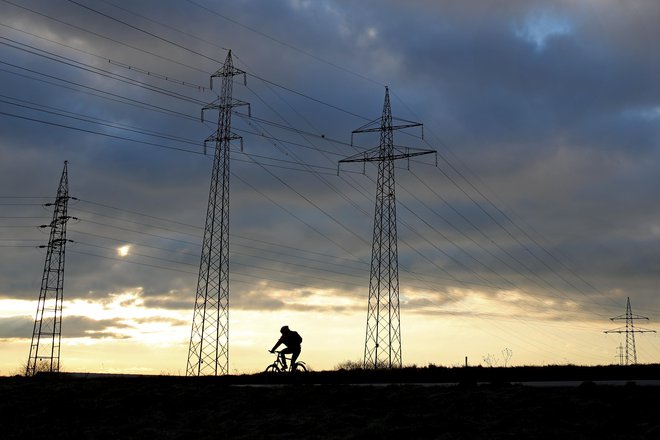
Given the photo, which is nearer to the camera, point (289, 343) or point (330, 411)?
point (330, 411)

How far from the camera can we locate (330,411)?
20.8 metres

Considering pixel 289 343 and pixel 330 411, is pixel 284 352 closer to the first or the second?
pixel 289 343

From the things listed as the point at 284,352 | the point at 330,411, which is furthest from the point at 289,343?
the point at 330,411

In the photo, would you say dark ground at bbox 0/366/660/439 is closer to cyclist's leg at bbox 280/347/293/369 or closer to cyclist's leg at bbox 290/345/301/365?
cyclist's leg at bbox 290/345/301/365

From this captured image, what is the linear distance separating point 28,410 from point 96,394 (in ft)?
7.57

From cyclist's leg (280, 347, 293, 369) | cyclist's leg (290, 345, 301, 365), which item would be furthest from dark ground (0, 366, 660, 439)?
cyclist's leg (280, 347, 293, 369)

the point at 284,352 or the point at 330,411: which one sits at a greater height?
the point at 284,352

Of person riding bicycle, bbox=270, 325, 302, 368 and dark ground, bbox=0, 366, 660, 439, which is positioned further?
person riding bicycle, bbox=270, 325, 302, 368

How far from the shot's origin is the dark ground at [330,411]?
17562 mm

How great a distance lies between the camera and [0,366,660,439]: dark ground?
17562 mm

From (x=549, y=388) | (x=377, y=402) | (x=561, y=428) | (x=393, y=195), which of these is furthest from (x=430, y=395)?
(x=393, y=195)

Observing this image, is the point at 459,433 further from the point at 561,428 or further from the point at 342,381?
the point at 342,381

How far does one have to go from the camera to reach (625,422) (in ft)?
55.7

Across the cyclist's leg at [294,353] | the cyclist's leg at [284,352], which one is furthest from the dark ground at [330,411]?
the cyclist's leg at [284,352]
